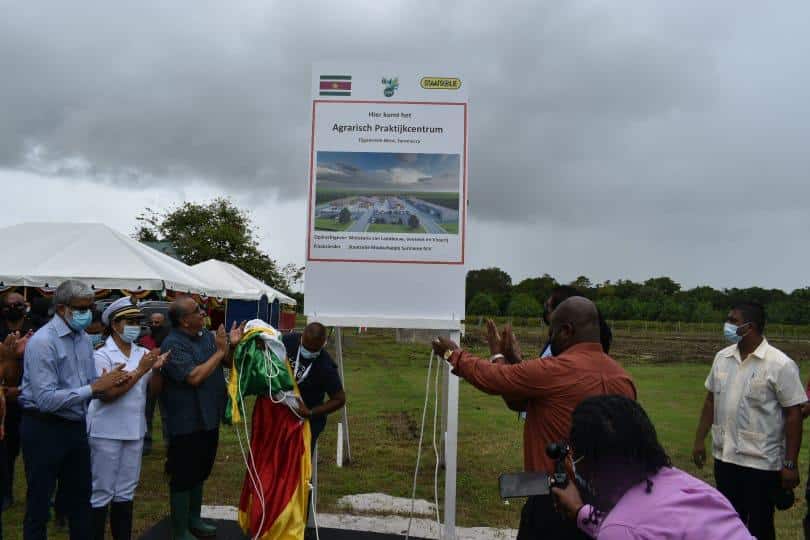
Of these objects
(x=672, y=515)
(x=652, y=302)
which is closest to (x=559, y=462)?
(x=672, y=515)

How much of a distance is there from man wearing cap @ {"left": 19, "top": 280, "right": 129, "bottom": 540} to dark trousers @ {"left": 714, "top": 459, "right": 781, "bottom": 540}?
4.09m

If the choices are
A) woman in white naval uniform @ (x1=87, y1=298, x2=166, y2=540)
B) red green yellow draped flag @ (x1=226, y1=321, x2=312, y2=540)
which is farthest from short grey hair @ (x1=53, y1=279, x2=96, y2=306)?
red green yellow draped flag @ (x1=226, y1=321, x2=312, y2=540)

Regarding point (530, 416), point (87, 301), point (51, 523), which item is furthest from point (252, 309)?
point (530, 416)

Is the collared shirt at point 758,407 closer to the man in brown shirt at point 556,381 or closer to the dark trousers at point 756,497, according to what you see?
the dark trousers at point 756,497

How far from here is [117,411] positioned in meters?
3.97

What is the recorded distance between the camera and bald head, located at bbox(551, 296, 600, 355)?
279cm

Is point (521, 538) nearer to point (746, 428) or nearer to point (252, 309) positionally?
point (746, 428)

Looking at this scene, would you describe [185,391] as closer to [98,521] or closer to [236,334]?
[236,334]

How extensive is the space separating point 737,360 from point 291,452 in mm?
3174

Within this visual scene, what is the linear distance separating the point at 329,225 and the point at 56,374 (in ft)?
6.44

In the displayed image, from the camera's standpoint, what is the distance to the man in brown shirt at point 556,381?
266cm

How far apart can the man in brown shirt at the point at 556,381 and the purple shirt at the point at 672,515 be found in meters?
1.00

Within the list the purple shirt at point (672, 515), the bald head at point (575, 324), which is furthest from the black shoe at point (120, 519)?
the purple shirt at point (672, 515)

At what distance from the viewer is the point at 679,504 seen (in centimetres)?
153
